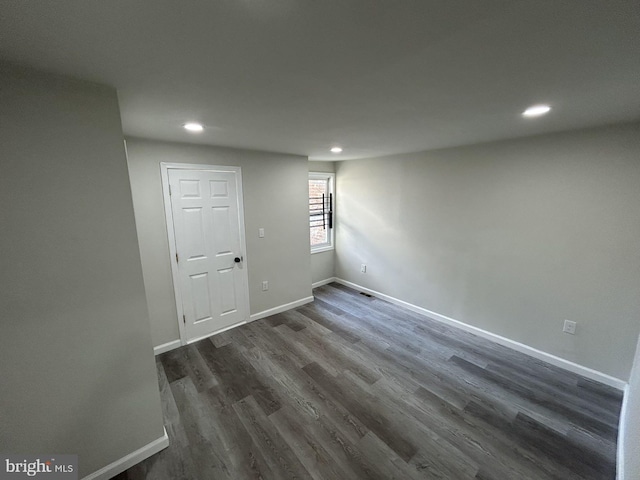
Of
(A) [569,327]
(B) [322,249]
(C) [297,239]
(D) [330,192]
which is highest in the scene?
(D) [330,192]

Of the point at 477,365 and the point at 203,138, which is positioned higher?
the point at 203,138

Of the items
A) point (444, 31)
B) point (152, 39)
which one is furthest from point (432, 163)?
point (152, 39)

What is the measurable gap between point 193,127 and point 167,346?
2339 millimetres

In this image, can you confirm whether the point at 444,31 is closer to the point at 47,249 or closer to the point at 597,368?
the point at 47,249

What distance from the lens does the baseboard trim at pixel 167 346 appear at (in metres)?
2.71

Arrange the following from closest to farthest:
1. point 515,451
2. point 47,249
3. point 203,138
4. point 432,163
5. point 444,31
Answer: point 444,31 < point 47,249 < point 515,451 < point 203,138 < point 432,163

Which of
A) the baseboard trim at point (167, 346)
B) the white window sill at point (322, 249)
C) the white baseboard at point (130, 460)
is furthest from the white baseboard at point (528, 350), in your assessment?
the white baseboard at point (130, 460)

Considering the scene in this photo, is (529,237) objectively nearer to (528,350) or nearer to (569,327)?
(569,327)

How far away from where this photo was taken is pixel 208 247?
9.61 feet

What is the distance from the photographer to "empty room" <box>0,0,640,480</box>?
36.4 inches

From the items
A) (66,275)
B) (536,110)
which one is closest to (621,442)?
(536,110)

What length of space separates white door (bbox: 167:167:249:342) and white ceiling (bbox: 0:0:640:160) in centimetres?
104

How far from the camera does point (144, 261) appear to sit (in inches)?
99.8

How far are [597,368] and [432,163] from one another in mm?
2600
